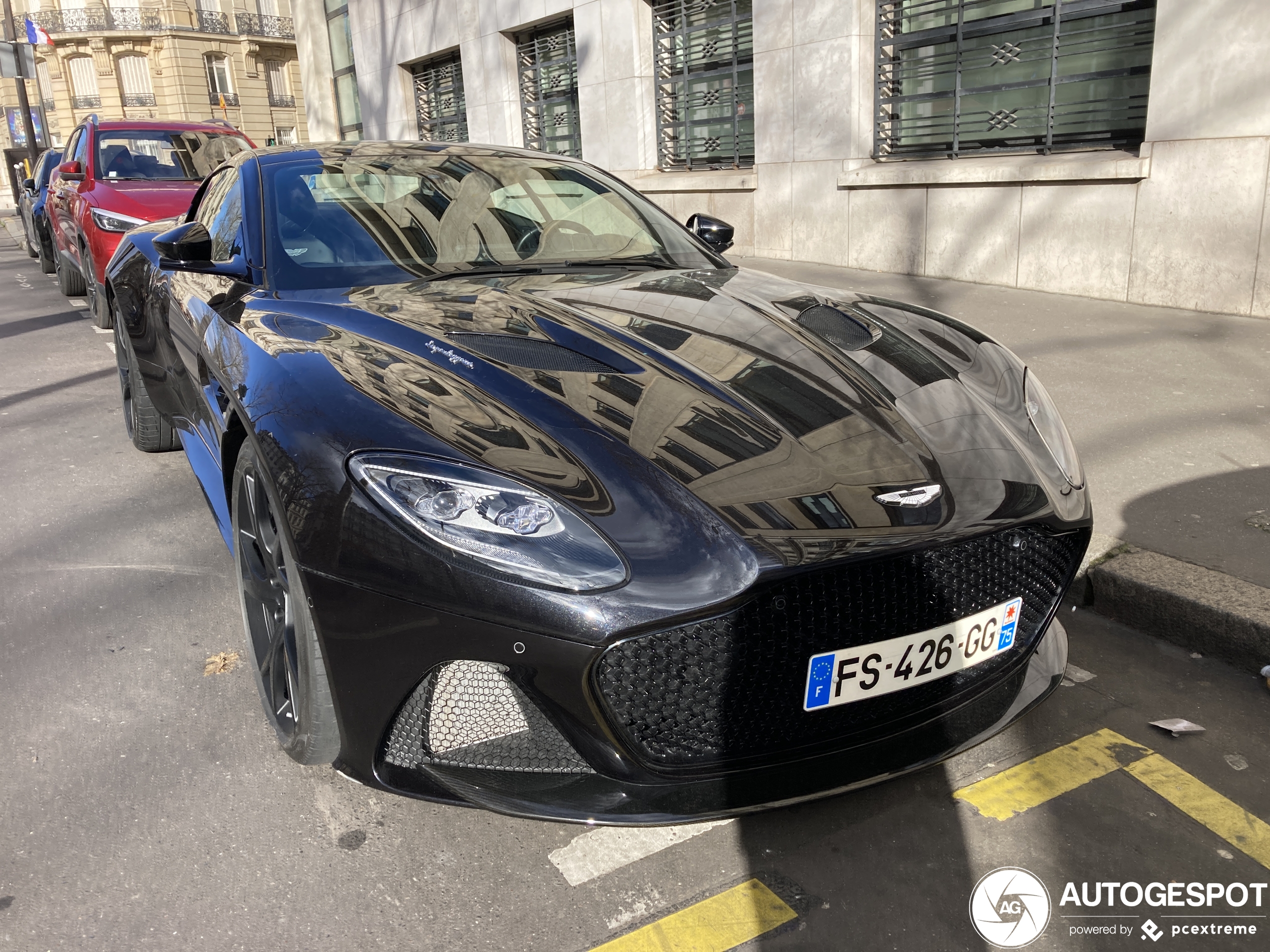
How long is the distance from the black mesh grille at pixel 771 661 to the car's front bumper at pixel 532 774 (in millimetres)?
39

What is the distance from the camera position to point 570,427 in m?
2.04

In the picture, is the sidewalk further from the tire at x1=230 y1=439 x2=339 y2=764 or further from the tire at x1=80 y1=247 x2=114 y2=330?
the tire at x1=80 y1=247 x2=114 y2=330

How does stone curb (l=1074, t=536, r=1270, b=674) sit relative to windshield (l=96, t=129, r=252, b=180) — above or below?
below

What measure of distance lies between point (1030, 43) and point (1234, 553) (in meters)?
6.17

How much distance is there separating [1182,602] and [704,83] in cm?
1006

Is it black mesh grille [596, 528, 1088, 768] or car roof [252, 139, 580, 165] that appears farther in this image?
car roof [252, 139, 580, 165]

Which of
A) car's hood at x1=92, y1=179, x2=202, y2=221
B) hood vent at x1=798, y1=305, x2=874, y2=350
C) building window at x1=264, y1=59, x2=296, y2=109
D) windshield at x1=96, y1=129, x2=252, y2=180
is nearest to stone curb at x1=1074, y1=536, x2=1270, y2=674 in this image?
hood vent at x1=798, y1=305, x2=874, y2=350

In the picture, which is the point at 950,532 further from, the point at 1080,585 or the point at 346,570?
the point at 1080,585

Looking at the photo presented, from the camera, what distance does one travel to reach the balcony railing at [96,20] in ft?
173

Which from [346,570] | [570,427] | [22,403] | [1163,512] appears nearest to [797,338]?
[570,427]

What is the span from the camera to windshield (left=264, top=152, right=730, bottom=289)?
308 cm

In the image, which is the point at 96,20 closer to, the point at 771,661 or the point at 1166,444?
the point at 1166,444

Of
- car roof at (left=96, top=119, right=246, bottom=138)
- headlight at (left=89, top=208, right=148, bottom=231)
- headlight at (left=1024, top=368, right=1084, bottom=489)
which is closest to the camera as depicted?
headlight at (left=1024, top=368, right=1084, bottom=489)

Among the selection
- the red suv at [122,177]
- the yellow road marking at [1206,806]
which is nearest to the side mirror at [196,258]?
the yellow road marking at [1206,806]
